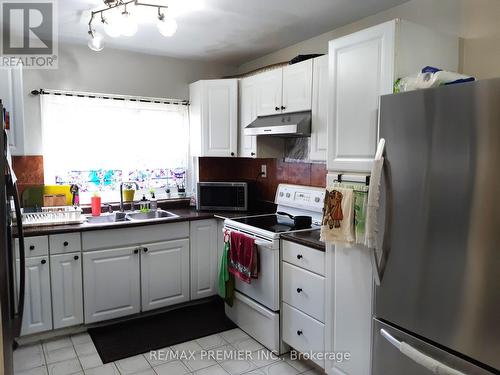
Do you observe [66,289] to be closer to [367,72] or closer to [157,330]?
[157,330]

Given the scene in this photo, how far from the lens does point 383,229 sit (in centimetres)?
175

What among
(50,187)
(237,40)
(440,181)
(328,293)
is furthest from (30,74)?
(440,181)

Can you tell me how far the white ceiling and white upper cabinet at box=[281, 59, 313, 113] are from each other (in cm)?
32

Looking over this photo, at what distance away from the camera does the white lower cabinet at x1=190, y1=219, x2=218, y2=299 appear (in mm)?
3480

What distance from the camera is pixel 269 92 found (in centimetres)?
322

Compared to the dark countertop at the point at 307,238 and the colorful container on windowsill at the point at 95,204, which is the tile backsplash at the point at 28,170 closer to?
the colorful container on windowsill at the point at 95,204

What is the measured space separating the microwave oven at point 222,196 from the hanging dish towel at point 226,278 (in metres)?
0.61

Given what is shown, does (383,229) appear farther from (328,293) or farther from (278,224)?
(278,224)

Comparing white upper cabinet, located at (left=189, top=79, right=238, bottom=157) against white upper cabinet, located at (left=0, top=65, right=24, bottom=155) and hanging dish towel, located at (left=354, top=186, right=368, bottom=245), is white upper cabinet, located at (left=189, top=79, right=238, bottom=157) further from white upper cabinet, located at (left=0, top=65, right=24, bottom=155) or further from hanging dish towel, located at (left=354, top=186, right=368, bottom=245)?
hanging dish towel, located at (left=354, top=186, right=368, bottom=245)

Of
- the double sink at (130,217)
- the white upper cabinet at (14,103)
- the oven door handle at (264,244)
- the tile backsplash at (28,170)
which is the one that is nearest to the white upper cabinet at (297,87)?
the oven door handle at (264,244)

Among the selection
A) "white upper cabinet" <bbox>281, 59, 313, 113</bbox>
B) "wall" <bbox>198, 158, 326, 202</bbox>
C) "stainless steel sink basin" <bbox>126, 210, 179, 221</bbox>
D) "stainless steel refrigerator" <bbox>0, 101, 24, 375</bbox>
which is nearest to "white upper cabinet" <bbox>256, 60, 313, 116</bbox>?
"white upper cabinet" <bbox>281, 59, 313, 113</bbox>

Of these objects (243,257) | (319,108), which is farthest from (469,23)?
(243,257)

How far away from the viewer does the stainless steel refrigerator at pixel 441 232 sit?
54.3 inches

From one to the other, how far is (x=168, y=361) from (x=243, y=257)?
2.88 ft
